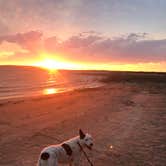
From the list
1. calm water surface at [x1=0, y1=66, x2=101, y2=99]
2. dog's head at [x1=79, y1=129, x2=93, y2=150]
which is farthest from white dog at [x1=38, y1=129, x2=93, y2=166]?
calm water surface at [x1=0, y1=66, x2=101, y2=99]

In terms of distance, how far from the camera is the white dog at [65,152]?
7.55m

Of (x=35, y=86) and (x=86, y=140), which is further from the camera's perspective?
(x=35, y=86)

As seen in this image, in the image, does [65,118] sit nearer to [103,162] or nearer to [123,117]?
[123,117]

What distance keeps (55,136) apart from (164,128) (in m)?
6.91

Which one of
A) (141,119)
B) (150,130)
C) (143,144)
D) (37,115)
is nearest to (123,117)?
(141,119)

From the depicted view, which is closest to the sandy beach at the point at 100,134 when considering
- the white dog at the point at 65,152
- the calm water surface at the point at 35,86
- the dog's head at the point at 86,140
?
the white dog at the point at 65,152

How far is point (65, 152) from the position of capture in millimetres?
8242

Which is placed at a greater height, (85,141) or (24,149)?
(85,141)

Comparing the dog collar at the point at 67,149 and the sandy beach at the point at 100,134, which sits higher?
the dog collar at the point at 67,149

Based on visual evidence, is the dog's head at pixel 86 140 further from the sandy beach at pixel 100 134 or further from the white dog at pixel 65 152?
the sandy beach at pixel 100 134

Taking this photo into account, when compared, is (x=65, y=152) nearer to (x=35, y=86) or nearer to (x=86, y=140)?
(x=86, y=140)

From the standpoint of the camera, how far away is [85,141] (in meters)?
8.55

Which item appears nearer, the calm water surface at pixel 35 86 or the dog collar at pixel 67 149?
the dog collar at pixel 67 149

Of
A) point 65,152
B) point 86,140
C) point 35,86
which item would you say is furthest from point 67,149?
point 35,86
